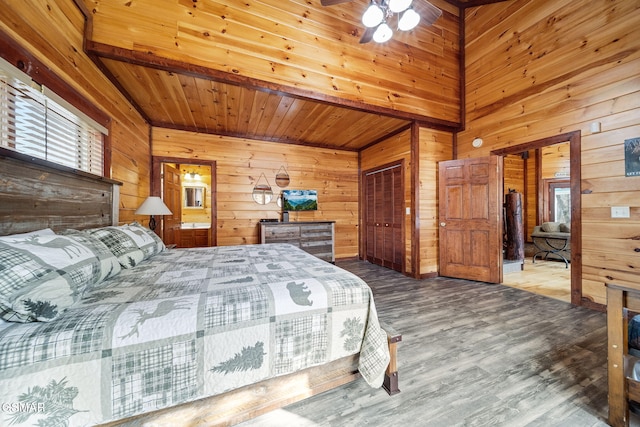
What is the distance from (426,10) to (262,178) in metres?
3.43

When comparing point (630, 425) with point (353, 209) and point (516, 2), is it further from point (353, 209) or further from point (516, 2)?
point (516, 2)

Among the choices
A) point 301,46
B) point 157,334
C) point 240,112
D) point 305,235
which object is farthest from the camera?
point 305,235

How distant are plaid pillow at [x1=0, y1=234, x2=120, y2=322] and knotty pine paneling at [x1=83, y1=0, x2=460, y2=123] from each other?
2.03 metres

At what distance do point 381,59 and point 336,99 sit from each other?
0.96m

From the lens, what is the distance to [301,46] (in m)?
2.74

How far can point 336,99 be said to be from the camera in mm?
2918

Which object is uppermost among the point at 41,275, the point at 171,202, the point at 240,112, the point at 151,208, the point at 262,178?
the point at 240,112

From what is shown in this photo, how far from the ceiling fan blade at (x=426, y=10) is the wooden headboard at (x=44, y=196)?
323 cm

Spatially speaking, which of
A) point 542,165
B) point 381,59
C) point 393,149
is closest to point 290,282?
point 381,59

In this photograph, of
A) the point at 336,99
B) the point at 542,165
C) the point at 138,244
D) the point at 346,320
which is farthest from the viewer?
the point at 542,165

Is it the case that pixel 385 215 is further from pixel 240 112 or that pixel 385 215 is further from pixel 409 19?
pixel 240 112

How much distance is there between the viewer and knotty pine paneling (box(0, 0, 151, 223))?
57.2 inches

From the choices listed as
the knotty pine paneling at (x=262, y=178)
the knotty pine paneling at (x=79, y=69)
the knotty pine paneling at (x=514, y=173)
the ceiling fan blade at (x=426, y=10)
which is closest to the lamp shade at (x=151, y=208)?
the knotty pine paneling at (x=79, y=69)

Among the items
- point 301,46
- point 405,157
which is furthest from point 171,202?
point 405,157
